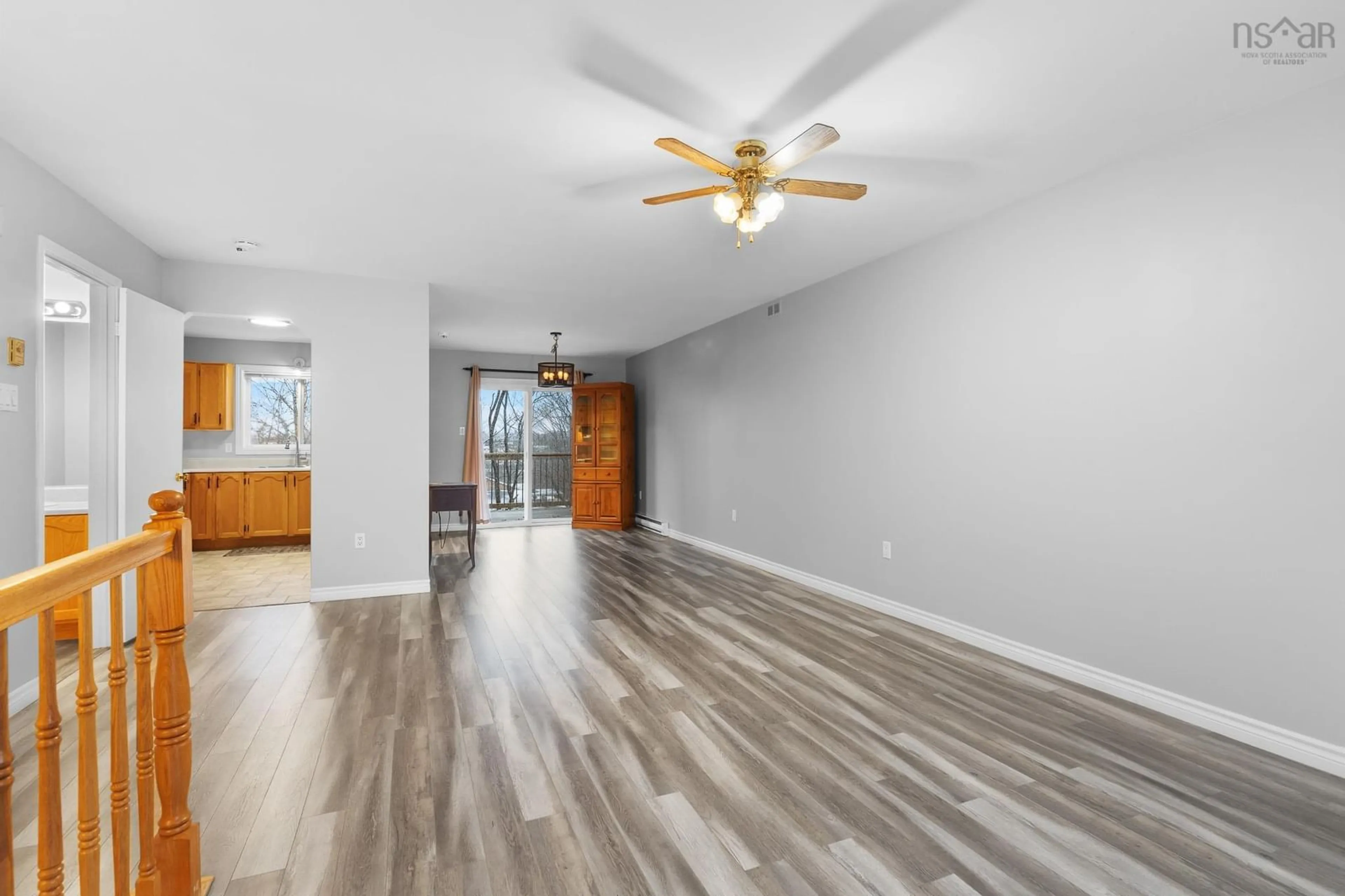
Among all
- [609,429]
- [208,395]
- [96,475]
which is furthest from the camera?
[609,429]

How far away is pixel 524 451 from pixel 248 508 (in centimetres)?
343

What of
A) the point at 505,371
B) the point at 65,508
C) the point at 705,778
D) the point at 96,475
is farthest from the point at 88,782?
the point at 505,371

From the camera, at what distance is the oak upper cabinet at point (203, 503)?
6.59m

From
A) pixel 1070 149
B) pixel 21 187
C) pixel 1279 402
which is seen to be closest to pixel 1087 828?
pixel 1279 402

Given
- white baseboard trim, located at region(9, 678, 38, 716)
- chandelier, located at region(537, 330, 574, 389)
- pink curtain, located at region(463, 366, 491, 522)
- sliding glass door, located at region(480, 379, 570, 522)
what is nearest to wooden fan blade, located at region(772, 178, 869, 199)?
white baseboard trim, located at region(9, 678, 38, 716)

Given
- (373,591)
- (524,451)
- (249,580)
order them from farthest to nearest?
(524,451) < (249,580) < (373,591)

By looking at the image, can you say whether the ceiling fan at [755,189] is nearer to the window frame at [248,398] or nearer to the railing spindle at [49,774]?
the railing spindle at [49,774]

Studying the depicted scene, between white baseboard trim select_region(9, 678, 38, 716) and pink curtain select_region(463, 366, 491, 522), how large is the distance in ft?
18.1

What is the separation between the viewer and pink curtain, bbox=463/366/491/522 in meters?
8.43

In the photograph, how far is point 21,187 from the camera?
9.07 feet

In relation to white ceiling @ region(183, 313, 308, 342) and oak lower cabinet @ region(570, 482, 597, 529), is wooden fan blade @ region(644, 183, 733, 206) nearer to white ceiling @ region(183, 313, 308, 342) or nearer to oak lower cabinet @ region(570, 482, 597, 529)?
white ceiling @ region(183, 313, 308, 342)

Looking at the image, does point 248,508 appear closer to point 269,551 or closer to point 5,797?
point 269,551

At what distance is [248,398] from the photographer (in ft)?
23.6

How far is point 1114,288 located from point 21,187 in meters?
5.14
